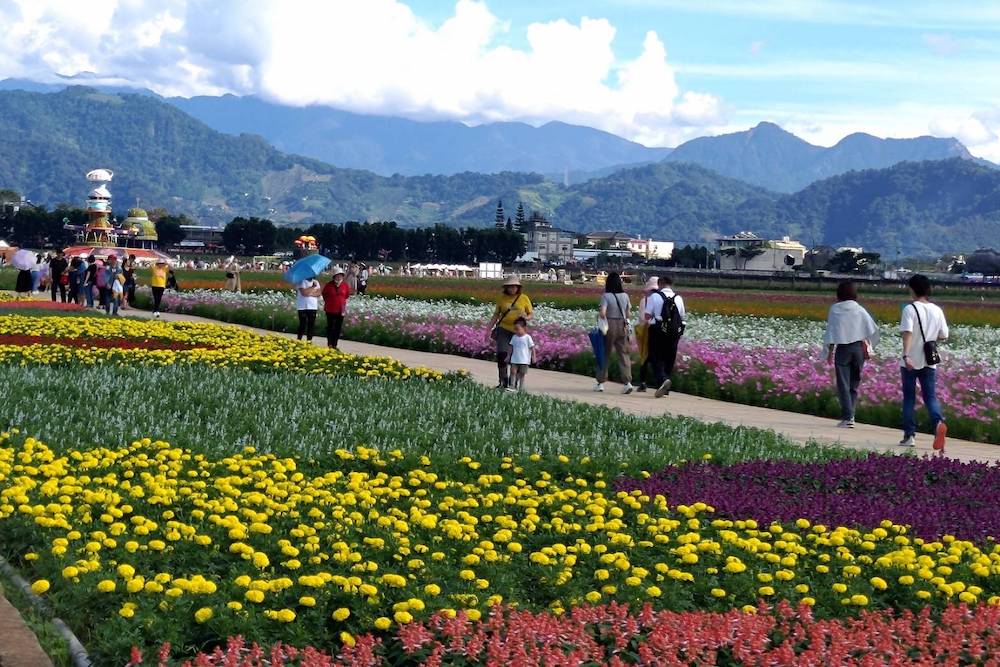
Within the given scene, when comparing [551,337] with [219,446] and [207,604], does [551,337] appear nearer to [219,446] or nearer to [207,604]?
[219,446]

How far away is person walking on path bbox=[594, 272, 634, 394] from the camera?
2091 centimetres

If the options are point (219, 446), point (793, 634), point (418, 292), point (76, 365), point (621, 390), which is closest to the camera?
point (793, 634)

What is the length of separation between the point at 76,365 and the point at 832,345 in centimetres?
1039

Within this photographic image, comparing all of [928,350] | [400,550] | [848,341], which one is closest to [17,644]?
[400,550]

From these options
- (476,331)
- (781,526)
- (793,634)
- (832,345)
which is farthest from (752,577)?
(476,331)

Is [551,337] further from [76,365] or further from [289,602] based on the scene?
[289,602]

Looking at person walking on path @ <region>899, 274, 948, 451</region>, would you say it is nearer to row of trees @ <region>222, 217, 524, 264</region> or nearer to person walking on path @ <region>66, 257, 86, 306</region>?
person walking on path @ <region>66, 257, 86, 306</region>

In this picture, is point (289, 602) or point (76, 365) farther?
point (76, 365)

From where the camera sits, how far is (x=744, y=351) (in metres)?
23.7

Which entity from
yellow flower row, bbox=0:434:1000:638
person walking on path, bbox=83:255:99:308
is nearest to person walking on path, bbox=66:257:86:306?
person walking on path, bbox=83:255:99:308

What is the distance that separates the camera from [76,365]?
61.6 feet

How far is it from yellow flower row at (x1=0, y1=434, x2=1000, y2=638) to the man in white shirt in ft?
31.5

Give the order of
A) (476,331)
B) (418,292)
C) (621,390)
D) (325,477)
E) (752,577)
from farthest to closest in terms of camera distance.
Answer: (418,292) → (476,331) → (621,390) → (325,477) → (752,577)

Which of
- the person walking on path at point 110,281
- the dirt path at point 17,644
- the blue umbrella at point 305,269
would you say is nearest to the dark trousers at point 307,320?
the blue umbrella at point 305,269
